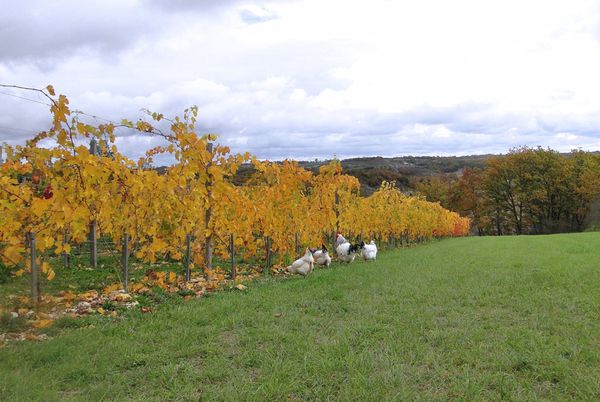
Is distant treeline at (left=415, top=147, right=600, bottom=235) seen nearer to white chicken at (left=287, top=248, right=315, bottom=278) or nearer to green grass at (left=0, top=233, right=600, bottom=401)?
white chicken at (left=287, top=248, right=315, bottom=278)

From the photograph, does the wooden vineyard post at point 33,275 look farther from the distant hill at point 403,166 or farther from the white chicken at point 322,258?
the distant hill at point 403,166

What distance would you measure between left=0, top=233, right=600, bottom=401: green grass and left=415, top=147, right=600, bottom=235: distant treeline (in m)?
42.7

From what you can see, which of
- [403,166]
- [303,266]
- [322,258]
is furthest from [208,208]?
[403,166]

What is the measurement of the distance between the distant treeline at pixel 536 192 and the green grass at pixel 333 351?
42.7 metres

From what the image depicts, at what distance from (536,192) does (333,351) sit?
4671 cm

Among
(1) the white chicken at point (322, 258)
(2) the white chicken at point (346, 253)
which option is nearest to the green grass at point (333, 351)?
(1) the white chicken at point (322, 258)

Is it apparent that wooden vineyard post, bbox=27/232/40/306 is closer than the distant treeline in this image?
Yes

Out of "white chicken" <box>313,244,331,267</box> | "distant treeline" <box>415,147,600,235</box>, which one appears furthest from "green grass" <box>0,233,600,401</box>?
"distant treeline" <box>415,147,600,235</box>

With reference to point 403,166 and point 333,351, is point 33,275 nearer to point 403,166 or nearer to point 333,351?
point 333,351

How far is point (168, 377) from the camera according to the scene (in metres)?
3.36

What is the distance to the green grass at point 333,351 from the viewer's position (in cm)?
311

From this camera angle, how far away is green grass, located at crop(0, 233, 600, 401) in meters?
3.11

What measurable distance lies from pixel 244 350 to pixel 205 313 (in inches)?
56.6

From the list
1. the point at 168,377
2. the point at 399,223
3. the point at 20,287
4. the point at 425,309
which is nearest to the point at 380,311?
the point at 425,309
